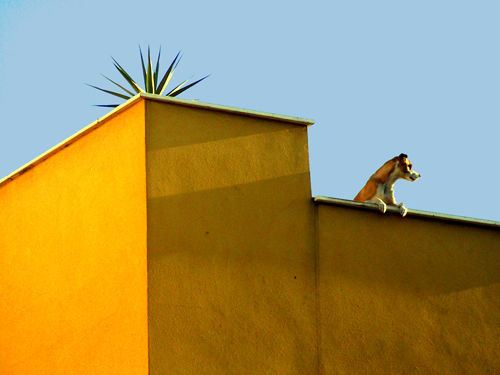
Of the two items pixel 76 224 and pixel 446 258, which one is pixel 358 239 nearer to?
pixel 446 258

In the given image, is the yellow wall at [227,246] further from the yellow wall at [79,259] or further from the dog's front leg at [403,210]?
the dog's front leg at [403,210]

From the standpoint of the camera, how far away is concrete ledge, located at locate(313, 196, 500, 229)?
10.6 metres

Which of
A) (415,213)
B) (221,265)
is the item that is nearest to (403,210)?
(415,213)

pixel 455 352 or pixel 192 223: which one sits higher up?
pixel 192 223

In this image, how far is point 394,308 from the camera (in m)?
10.7

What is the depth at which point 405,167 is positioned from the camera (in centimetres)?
1148

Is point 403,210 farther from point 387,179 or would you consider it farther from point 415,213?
point 387,179

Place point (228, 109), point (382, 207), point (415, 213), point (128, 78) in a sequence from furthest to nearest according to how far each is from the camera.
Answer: point (128, 78)
point (415, 213)
point (382, 207)
point (228, 109)

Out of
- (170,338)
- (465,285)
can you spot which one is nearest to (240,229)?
(170,338)

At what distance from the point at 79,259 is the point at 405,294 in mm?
3910

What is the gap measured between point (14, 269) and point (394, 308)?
484cm

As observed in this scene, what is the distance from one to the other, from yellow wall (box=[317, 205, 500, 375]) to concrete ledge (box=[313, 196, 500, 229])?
0.06 m

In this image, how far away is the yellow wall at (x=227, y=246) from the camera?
9.48m

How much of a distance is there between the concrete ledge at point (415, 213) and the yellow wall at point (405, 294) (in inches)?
2.5
